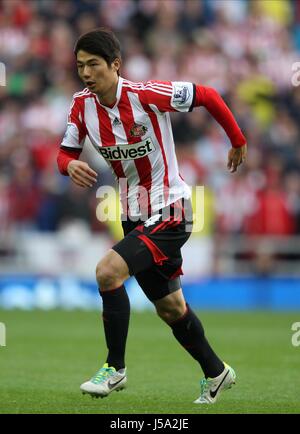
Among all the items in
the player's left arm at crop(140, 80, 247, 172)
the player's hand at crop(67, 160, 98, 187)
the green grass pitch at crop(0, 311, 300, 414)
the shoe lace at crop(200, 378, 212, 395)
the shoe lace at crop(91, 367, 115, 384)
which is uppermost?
the player's left arm at crop(140, 80, 247, 172)

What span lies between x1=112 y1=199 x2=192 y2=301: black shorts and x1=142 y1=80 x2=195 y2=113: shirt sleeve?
619mm

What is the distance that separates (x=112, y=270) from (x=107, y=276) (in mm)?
49

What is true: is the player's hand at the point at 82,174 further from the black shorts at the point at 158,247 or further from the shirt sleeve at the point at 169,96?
the shirt sleeve at the point at 169,96

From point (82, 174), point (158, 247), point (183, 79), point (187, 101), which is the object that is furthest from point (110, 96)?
point (183, 79)

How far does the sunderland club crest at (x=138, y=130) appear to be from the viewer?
6.94m

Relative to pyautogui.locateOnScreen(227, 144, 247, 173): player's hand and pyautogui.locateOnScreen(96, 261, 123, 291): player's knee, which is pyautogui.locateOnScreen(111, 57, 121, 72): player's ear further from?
pyautogui.locateOnScreen(96, 261, 123, 291): player's knee

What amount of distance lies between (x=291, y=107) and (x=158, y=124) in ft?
37.1

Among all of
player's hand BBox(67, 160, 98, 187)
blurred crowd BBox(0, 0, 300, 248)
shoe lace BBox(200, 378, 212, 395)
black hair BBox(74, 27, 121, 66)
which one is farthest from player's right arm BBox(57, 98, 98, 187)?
blurred crowd BBox(0, 0, 300, 248)

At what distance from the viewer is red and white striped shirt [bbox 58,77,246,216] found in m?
6.92

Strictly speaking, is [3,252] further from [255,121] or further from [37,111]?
[255,121]

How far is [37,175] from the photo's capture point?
52.9 ft

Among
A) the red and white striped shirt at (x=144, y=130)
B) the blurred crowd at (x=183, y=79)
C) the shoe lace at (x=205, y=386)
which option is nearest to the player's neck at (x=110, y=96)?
the red and white striped shirt at (x=144, y=130)

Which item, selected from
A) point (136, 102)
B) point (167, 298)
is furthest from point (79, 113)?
point (167, 298)

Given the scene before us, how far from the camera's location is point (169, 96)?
271 inches
